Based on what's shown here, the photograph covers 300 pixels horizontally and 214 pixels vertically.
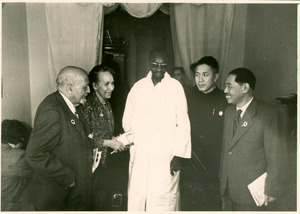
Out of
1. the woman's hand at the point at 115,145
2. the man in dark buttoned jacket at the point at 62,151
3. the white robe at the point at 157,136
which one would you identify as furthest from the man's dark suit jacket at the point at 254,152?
the man in dark buttoned jacket at the point at 62,151

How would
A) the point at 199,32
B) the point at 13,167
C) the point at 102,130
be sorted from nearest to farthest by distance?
the point at 13,167 → the point at 102,130 → the point at 199,32

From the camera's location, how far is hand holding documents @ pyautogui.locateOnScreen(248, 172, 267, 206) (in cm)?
170

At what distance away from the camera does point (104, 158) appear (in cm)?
187

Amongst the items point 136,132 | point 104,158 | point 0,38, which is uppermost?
point 0,38

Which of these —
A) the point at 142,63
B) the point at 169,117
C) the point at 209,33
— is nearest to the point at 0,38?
the point at 142,63

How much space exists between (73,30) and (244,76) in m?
1.06

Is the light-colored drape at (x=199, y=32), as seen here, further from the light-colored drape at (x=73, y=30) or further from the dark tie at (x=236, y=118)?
the light-colored drape at (x=73, y=30)

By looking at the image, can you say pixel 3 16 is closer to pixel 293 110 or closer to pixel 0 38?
pixel 0 38

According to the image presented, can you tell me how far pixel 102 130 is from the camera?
1.85 m

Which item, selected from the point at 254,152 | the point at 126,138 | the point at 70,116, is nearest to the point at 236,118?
the point at 254,152

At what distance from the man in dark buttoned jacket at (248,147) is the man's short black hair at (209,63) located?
0.18m

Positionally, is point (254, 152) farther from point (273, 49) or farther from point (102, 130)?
point (102, 130)

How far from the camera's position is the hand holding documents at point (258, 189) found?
5.58 ft

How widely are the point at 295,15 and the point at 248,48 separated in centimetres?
32
